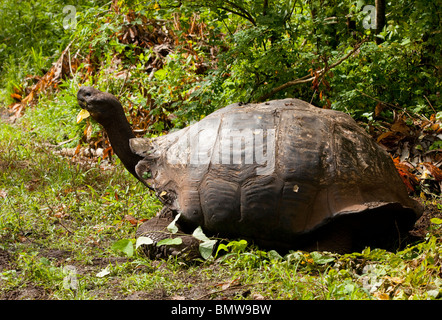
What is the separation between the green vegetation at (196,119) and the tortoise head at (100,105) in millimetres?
923

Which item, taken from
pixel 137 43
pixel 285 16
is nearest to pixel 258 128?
pixel 285 16

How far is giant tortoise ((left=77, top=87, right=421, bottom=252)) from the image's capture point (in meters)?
3.69

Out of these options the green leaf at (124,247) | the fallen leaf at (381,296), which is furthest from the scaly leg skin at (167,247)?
the fallen leaf at (381,296)

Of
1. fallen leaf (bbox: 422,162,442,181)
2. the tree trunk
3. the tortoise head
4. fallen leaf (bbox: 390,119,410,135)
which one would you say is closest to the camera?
the tortoise head

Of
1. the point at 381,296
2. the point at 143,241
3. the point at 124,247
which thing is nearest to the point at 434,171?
the point at 381,296

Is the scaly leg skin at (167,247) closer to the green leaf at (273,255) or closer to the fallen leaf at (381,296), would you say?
the green leaf at (273,255)

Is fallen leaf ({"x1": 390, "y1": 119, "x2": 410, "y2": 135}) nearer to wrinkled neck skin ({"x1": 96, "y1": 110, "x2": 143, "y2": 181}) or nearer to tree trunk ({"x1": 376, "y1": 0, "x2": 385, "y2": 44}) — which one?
tree trunk ({"x1": 376, "y1": 0, "x2": 385, "y2": 44})

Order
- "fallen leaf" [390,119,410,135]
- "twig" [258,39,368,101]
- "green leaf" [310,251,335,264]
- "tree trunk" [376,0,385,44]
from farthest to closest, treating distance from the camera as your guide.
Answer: "tree trunk" [376,0,385,44], "twig" [258,39,368,101], "fallen leaf" [390,119,410,135], "green leaf" [310,251,335,264]

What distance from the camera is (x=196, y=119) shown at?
6.09 m

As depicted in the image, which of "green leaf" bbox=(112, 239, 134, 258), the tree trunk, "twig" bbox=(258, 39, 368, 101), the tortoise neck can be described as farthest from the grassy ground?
the tree trunk

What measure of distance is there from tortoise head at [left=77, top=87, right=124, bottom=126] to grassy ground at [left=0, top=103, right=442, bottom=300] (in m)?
0.92

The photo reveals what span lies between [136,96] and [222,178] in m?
3.83

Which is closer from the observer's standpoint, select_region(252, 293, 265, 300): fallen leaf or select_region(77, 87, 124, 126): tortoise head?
select_region(252, 293, 265, 300): fallen leaf
